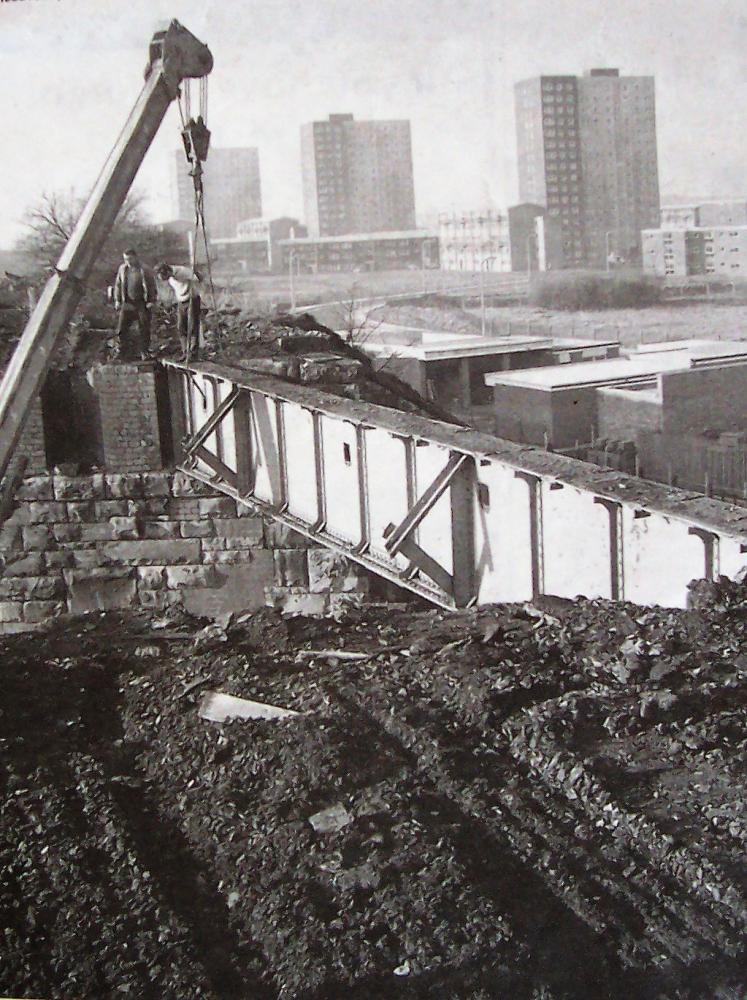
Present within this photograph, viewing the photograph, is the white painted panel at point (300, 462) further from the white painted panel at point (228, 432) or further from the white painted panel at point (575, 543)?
the white painted panel at point (575, 543)

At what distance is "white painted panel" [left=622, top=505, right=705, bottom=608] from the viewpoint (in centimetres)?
420

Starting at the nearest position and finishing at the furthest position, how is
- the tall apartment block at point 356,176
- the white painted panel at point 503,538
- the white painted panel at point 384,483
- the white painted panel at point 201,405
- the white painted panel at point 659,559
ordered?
the white painted panel at point 659,559 < the white painted panel at point 503,538 < the tall apartment block at point 356,176 < the white painted panel at point 384,483 < the white painted panel at point 201,405

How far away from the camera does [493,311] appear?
714 cm

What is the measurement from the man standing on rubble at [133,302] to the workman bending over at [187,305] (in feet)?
0.60

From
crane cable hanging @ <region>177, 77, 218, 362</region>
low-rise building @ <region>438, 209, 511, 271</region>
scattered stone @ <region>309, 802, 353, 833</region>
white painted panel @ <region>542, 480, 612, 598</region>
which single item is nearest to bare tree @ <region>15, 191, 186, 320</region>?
crane cable hanging @ <region>177, 77, 218, 362</region>

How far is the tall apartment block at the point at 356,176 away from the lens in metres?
5.89

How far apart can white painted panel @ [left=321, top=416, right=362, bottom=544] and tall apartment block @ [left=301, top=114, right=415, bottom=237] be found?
1220 millimetres

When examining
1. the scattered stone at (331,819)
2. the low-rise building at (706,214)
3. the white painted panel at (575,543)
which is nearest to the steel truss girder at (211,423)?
the low-rise building at (706,214)

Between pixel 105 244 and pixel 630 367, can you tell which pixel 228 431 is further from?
pixel 630 367

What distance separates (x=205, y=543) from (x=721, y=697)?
5809mm

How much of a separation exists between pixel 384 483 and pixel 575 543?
1.76 meters

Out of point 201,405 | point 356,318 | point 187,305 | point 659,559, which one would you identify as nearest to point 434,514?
point 659,559

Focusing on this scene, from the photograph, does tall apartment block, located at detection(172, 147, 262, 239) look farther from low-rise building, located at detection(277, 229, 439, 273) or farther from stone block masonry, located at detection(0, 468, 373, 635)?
stone block masonry, located at detection(0, 468, 373, 635)

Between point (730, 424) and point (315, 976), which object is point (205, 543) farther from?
point (315, 976)
